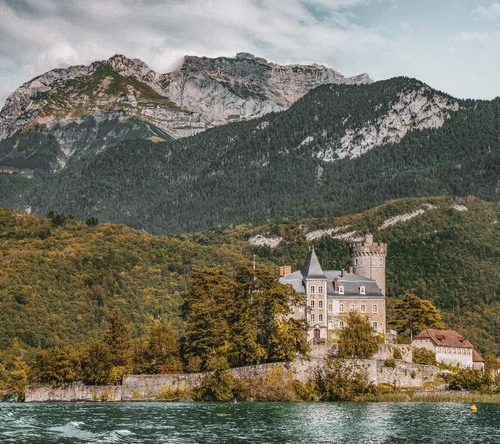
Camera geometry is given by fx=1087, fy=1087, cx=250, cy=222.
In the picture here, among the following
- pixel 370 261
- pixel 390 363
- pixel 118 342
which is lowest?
pixel 390 363

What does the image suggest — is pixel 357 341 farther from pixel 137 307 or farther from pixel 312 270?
pixel 137 307

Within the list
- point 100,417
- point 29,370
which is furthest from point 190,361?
point 100,417

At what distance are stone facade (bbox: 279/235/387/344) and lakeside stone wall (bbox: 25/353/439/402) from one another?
12.3 metres

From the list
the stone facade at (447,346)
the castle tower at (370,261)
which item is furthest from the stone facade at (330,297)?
the stone facade at (447,346)

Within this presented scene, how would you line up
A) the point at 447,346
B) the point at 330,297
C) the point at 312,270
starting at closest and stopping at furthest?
the point at 447,346 < the point at 312,270 < the point at 330,297

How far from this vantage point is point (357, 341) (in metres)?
109

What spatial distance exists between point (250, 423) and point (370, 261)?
61.5m

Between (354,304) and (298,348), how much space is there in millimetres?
23392

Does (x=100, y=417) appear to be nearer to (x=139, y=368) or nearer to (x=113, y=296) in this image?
(x=139, y=368)

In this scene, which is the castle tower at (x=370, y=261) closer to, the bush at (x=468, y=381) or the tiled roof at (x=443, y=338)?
the tiled roof at (x=443, y=338)

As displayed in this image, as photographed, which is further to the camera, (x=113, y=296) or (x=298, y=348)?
(x=113, y=296)

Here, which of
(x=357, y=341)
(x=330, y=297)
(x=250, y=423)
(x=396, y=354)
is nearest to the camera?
(x=250, y=423)

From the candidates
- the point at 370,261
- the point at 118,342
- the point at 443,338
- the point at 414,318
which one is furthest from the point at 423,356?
the point at 118,342

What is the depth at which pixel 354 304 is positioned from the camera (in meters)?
127
